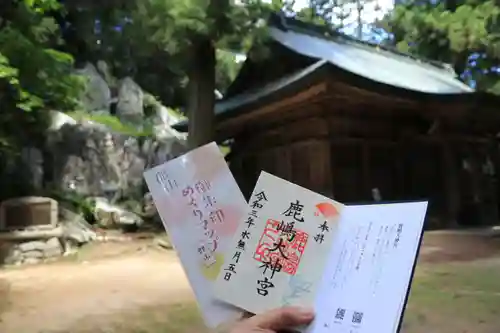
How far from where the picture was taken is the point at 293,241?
80cm

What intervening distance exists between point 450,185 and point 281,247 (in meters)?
7.82

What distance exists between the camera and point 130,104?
45.3 feet

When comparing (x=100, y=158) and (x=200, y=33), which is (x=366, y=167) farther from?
(x=100, y=158)

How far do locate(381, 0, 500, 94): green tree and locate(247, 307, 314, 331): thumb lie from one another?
315 inches

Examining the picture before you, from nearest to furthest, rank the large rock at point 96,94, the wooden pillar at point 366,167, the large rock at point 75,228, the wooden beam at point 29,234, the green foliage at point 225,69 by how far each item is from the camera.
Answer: the wooden beam at point 29,234 → the wooden pillar at point 366,167 → the large rock at point 75,228 → the large rock at point 96,94 → the green foliage at point 225,69

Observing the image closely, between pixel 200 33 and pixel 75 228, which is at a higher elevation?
pixel 200 33

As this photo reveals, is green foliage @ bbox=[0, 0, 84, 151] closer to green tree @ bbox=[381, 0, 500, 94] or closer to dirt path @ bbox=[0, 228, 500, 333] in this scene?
dirt path @ bbox=[0, 228, 500, 333]

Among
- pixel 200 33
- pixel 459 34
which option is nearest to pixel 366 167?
pixel 200 33

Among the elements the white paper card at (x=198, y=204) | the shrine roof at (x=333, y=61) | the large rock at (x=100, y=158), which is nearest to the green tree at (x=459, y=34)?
the shrine roof at (x=333, y=61)

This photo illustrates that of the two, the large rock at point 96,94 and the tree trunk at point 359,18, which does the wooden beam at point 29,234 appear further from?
the tree trunk at point 359,18

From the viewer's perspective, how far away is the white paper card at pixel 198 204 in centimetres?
86

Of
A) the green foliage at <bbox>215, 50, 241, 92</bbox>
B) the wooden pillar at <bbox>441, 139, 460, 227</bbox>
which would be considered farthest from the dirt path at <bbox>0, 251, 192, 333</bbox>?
the green foliage at <bbox>215, 50, 241, 92</bbox>

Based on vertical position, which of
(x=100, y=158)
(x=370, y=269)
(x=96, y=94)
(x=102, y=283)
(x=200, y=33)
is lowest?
(x=102, y=283)

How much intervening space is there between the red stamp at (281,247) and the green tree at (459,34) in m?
7.91
